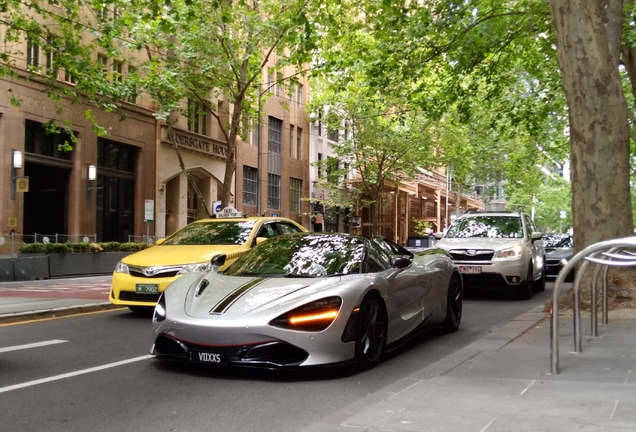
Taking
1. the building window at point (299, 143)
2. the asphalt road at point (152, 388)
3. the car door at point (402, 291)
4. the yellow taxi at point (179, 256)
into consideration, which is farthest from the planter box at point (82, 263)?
the building window at point (299, 143)

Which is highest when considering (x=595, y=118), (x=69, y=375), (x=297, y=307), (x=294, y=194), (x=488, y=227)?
(x=294, y=194)

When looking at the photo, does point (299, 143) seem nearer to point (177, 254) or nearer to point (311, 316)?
point (177, 254)

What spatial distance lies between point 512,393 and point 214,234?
7.29 metres

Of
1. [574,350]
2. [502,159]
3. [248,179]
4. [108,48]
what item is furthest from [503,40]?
[502,159]

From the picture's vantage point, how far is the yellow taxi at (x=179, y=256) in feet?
33.0

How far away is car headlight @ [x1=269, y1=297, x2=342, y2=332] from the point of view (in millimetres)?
5848

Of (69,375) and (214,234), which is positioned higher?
(214,234)

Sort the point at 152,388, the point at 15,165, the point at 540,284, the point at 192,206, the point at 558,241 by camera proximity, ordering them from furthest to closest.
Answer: the point at 192,206 < the point at 15,165 < the point at 558,241 < the point at 540,284 < the point at 152,388

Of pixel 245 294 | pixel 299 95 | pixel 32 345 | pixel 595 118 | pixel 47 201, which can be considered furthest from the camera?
pixel 299 95

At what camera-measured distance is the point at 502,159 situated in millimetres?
44938

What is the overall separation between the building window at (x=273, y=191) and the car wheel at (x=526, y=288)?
28.0m

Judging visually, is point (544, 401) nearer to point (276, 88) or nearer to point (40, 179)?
point (40, 179)

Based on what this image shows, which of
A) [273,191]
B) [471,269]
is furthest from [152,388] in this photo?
[273,191]

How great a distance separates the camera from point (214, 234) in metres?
11.5
